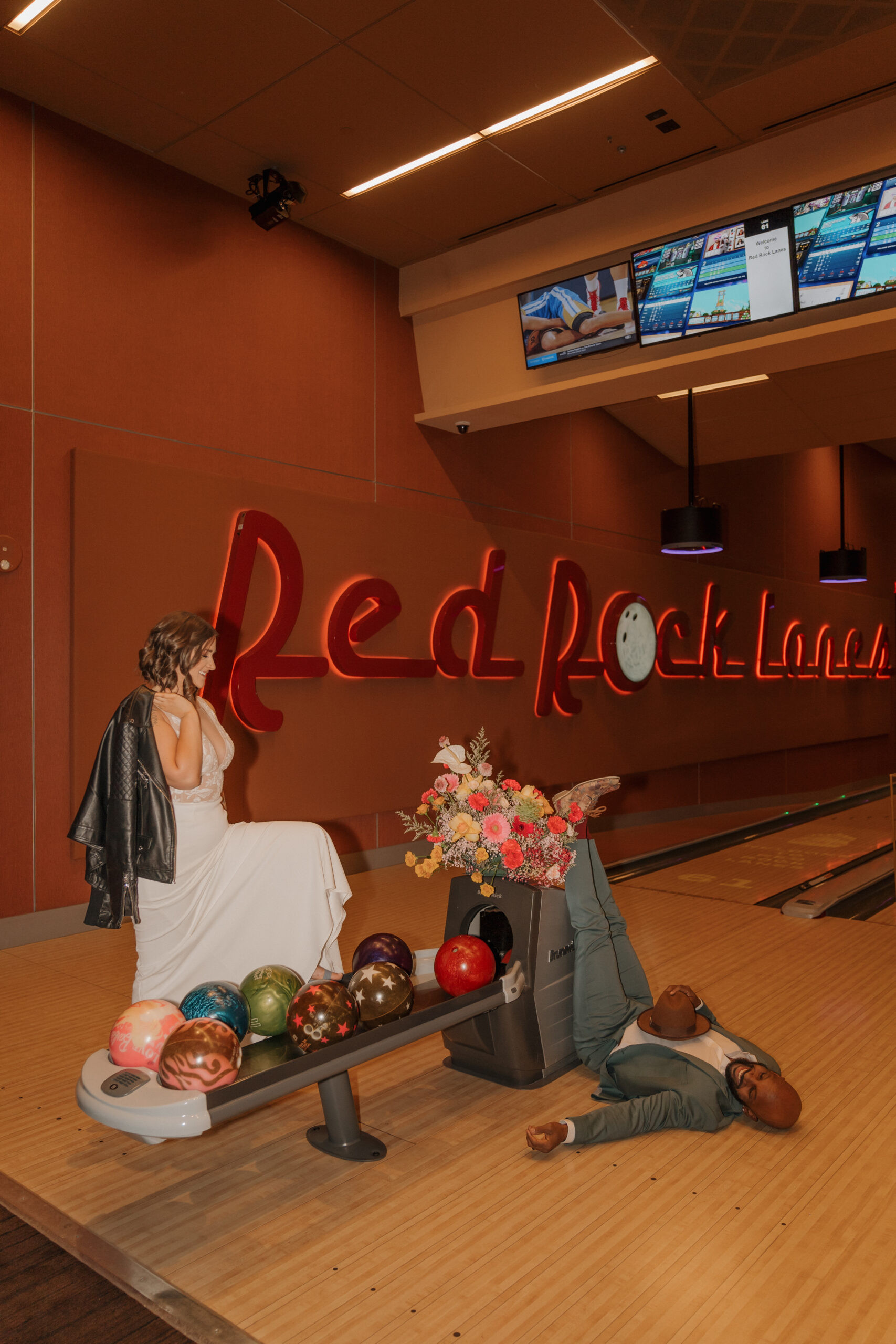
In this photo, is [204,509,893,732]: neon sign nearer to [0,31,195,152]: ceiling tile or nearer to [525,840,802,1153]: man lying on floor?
[0,31,195,152]: ceiling tile

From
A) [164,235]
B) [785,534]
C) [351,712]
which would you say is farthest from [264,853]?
[785,534]

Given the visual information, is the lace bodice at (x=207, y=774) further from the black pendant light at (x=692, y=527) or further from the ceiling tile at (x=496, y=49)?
the black pendant light at (x=692, y=527)

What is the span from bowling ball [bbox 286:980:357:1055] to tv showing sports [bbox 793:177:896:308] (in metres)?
4.36

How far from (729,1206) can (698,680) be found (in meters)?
8.44

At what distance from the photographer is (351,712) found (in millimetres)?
6758

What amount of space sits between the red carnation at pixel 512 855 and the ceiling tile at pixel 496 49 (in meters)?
3.67

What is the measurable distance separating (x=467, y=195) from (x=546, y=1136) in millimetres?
5445

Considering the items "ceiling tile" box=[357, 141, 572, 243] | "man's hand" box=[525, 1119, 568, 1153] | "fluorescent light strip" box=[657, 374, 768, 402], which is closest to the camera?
"man's hand" box=[525, 1119, 568, 1153]

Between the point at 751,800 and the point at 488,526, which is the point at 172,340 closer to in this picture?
the point at 488,526

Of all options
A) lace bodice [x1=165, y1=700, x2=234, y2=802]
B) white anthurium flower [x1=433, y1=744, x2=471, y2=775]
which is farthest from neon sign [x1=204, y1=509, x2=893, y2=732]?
white anthurium flower [x1=433, y1=744, x2=471, y2=775]

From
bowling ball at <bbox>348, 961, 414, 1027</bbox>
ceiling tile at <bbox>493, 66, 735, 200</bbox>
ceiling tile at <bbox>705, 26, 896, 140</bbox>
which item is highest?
ceiling tile at <bbox>493, 66, 735, 200</bbox>

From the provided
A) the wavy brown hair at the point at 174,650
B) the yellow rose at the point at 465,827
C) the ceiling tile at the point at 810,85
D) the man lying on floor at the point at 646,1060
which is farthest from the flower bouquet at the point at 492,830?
the ceiling tile at the point at 810,85

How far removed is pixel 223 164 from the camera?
18.7ft

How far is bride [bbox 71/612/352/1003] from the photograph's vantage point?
10.3ft
